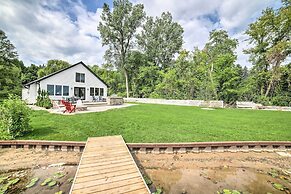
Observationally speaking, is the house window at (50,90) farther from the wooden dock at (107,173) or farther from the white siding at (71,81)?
the wooden dock at (107,173)

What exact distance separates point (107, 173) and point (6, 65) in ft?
78.6

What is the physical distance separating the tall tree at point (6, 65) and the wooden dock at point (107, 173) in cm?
2132

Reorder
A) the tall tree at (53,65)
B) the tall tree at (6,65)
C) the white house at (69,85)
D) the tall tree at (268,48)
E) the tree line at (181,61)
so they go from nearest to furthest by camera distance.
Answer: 1. the white house at (69,85)
2. the tall tree at (268,48)
3. the tall tree at (6,65)
4. the tree line at (181,61)
5. the tall tree at (53,65)

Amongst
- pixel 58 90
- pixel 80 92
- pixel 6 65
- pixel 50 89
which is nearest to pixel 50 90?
pixel 50 89

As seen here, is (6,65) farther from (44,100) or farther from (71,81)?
(44,100)

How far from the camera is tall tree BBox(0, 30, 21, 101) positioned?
725 inches

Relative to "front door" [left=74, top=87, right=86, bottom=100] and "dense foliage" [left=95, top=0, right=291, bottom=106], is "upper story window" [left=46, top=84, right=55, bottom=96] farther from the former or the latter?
"dense foliage" [left=95, top=0, right=291, bottom=106]

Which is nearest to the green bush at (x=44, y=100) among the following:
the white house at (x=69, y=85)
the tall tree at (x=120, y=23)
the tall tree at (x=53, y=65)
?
the white house at (x=69, y=85)

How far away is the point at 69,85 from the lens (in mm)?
17312

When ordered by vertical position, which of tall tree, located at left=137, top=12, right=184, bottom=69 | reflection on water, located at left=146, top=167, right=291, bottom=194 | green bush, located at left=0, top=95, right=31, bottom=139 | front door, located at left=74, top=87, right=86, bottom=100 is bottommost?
reflection on water, located at left=146, top=167, right=291, bottom=194

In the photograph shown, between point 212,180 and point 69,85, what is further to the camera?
point 69,85

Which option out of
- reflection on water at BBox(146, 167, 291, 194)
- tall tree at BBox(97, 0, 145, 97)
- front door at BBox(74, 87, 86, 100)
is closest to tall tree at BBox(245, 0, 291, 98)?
tall tree at BBox(97, 0, 145, 97)

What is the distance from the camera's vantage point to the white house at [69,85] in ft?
51.7

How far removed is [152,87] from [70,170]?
2623 centimetres
